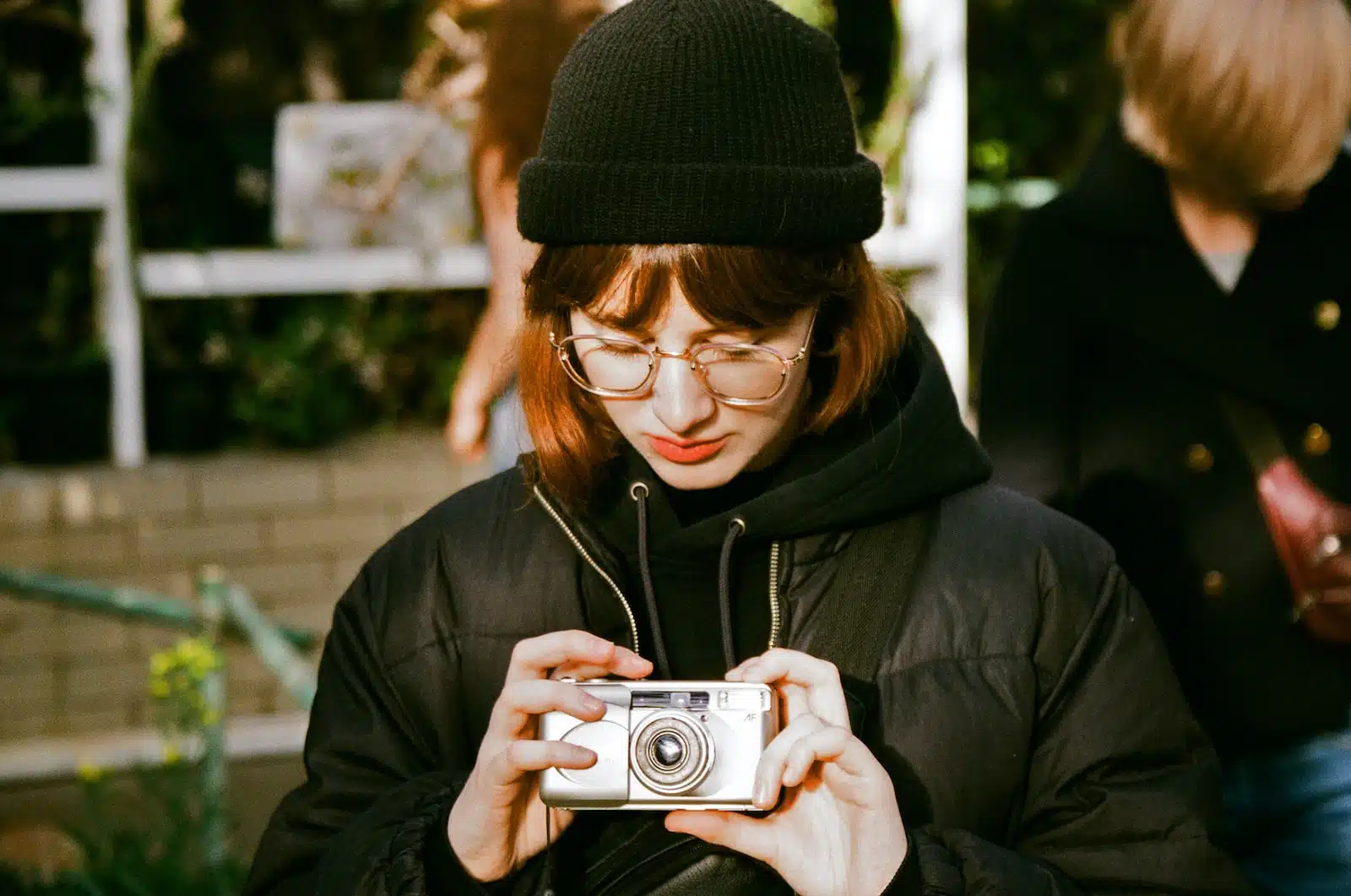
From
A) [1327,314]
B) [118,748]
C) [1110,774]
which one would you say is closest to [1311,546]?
[1327,314]

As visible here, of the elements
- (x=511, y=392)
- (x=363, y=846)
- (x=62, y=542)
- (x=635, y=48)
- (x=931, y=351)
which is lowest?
(x=62, y=542)

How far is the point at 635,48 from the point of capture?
158 centimetres

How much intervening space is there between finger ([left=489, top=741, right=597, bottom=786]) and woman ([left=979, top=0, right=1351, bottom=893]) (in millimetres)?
1094

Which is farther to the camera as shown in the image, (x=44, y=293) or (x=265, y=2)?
(x=265, y=2)

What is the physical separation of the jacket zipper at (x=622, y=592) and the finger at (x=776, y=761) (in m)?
0.15

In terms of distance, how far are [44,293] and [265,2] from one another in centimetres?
Result: 140

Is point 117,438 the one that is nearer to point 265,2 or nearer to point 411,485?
point 411,485

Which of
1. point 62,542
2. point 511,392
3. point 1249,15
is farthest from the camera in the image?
point 62,542

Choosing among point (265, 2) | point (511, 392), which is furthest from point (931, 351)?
point (265, 2)

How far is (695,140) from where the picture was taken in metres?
1.55

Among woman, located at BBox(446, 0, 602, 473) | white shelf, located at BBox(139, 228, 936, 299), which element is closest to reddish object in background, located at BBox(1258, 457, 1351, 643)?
woman, located at BBox(446, 0, 602, 473)

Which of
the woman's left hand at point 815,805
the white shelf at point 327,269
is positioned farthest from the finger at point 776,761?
the white shelf at point 327,269

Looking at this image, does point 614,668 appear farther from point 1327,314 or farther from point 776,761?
point 1327,314

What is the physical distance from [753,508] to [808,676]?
20cm
